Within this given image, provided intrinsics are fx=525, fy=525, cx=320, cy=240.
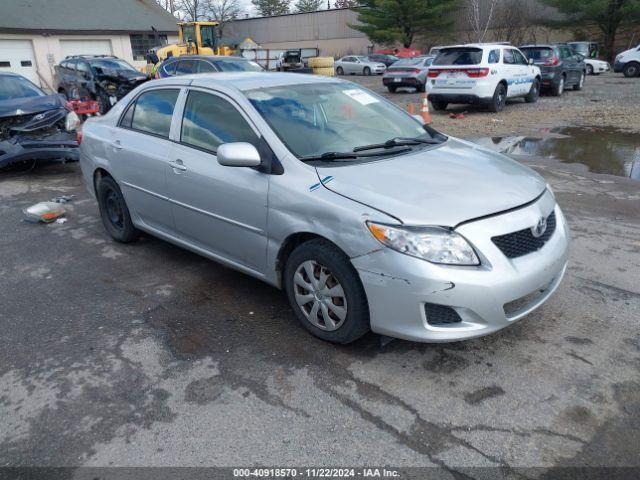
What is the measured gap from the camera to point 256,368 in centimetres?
328

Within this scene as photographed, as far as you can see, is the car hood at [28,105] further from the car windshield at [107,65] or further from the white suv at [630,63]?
the white suv at [630,63]

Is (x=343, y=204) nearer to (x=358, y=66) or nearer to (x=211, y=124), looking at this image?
(x=211, y=124)

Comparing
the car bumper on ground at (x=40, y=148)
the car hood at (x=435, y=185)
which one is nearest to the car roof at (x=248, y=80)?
the car hood at (x=435, y=185)

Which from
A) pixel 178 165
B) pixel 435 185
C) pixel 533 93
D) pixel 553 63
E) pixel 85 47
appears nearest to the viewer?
pixel 435 185

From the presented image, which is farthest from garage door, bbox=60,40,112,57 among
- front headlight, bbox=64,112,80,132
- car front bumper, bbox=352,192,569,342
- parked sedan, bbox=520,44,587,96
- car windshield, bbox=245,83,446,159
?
car front bumper, bbox=352,192,569,342

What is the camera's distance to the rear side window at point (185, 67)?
1401 cm

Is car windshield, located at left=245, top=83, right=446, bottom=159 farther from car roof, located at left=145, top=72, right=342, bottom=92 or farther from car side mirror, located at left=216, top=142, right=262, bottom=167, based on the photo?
car side mirror, located at left=216, top=142, right=262, bottom=167

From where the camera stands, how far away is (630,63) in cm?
2570

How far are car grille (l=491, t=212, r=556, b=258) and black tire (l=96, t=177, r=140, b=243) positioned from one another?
3640 millimetres

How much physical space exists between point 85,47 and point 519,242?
3239 cm

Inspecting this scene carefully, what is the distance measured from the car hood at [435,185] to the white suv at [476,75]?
10.7m

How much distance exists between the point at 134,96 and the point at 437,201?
335cm

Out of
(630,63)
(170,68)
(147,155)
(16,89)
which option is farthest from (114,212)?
(630,63)

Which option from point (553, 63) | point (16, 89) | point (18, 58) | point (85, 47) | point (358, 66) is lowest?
point (358, 66)
